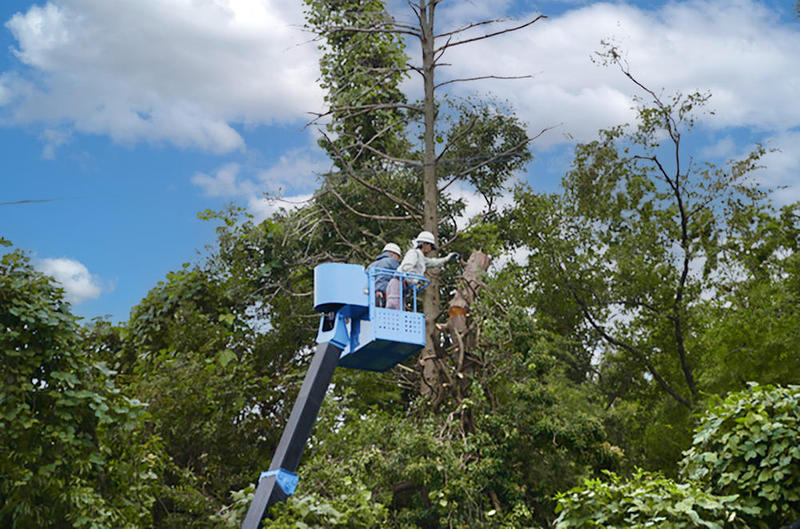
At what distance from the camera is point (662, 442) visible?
19172mm

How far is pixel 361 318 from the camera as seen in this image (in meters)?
8.99

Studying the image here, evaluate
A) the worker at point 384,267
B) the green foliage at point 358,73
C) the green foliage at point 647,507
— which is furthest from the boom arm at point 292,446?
the green foliage at point 358,73

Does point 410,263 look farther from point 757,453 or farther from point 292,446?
point 757,453

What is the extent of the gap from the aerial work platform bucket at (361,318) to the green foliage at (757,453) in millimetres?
3053

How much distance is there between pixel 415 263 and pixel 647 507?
405 cm

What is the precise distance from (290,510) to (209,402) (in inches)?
249

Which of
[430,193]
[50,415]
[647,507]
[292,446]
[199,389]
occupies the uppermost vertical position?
[430,193]

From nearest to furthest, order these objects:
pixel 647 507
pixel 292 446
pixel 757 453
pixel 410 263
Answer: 1. pixel 647 507
2. pixel 757 453
3. pixel 292 446
4. pixel 410 263

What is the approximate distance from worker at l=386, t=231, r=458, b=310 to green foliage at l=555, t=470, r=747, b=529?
291 centimetres

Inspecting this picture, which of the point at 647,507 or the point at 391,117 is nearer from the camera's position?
the point at 647,507

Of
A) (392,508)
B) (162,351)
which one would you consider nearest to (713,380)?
(392,508)

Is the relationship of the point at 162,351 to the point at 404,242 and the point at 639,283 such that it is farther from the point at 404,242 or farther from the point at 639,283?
the point at 639,283

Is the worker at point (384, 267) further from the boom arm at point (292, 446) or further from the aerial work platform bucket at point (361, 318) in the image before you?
the boom arm at point (292, 446)

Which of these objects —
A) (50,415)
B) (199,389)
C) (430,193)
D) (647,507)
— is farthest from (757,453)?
(199,389)
